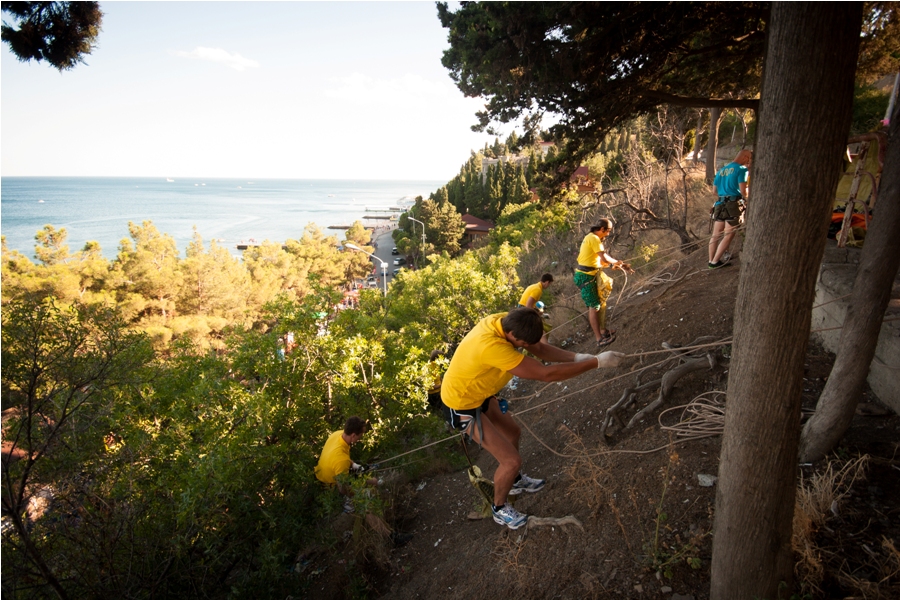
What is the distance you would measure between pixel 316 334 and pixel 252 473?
2.66 metres

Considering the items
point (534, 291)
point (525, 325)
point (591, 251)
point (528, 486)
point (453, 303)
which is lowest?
point (453, 303)

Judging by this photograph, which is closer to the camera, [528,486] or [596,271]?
[528,486]

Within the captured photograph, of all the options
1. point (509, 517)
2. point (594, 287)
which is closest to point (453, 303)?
point (594, 287)

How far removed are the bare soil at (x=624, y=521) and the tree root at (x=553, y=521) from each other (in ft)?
0.12

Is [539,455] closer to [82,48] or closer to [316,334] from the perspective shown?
[316,334]

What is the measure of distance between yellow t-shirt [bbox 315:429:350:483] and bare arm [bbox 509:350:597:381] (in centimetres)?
313

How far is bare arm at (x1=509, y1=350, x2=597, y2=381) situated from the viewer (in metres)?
3.30

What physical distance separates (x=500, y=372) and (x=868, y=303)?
2.41 metres

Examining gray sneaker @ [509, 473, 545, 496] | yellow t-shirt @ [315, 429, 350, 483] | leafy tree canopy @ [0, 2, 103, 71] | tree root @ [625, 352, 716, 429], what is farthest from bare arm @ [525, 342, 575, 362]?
leafy tree canopy @ [0, 2, 103, 71]

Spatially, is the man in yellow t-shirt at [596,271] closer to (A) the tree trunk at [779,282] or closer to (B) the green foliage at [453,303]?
(A) the tree trunk at [779,282]

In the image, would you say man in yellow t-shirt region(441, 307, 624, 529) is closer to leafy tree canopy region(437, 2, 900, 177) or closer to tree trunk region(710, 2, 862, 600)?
tree trunk region(710, 2, 862, 600)

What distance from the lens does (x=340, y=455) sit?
558cm

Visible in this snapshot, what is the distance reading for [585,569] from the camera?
320 centimetres

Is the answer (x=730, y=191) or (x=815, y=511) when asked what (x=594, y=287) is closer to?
(x=730, y=191)
